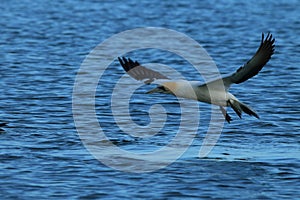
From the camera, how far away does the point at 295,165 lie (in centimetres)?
1155

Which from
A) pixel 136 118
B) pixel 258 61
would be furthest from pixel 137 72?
pixel 136 118

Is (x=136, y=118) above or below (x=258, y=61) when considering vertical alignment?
below

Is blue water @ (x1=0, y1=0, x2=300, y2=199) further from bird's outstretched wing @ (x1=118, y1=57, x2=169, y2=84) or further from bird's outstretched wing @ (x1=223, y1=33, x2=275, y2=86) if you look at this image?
bird's outstretched wing @ (x1=223, y1=33, x2=275, y2=86)

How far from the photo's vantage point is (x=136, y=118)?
14828 mm

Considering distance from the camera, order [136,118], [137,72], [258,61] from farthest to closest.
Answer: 1. [136,118]
2. [137,72]
3. [258,61]

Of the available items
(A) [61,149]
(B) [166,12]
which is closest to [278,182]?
(A) [61,149]

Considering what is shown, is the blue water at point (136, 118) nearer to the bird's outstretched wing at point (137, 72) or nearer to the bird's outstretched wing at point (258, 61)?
the bird's outstretched wing at point (137, 72)

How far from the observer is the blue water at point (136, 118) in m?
10.7

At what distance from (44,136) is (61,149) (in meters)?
0.83

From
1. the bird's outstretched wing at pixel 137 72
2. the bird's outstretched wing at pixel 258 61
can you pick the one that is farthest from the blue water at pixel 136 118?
the bird's outstretched wing at pixel 258 61

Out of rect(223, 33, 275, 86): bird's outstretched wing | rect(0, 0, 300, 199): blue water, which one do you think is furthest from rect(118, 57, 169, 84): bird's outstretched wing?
rect(223, 33, 275, 86): bird's outstretched wing

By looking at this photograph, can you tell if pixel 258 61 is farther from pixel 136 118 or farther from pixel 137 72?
pixel 136 118

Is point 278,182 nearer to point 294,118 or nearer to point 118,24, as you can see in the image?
point 294,118

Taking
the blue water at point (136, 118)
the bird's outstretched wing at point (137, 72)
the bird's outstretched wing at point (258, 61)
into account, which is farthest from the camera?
the bird's outstretched wing at point (137, 72)
